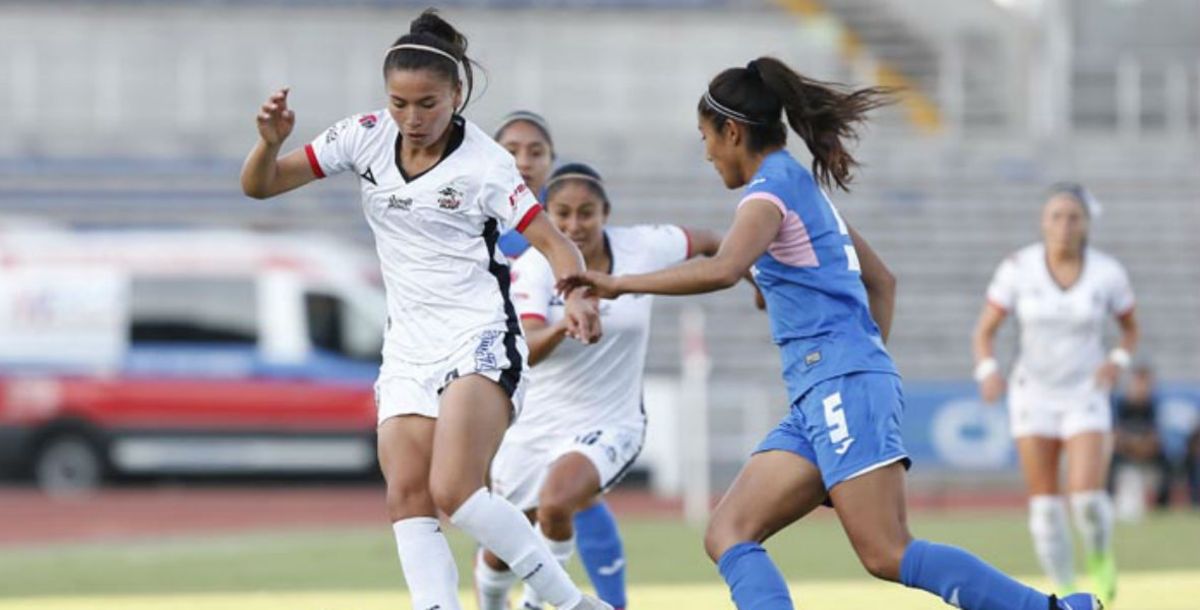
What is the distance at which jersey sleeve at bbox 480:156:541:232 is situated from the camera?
25.1ft

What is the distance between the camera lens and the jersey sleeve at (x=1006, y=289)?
478 inches

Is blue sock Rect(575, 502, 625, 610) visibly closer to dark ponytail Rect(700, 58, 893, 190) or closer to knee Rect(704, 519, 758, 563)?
knee Rect(704, 519, 758, 563)

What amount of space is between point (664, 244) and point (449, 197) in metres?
2.05

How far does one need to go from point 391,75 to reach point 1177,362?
68.5 feet

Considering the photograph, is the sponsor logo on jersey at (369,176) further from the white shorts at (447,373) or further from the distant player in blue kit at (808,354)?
the distant player in blue kit at (808,354)

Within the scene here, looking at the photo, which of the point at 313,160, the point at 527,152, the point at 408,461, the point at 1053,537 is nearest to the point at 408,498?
the point at 408,461

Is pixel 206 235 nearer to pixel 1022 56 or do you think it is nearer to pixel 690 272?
pixel 1022 56

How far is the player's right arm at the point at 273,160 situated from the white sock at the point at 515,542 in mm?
1244

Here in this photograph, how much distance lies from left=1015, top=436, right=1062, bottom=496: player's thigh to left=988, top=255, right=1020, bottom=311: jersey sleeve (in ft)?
2.37

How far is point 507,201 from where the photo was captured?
767 cm

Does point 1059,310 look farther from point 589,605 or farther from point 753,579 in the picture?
point 753,579

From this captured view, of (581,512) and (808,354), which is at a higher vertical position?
(808,354)

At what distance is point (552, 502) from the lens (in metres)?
9.12

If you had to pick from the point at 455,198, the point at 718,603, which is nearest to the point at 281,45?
the point at 718,603
